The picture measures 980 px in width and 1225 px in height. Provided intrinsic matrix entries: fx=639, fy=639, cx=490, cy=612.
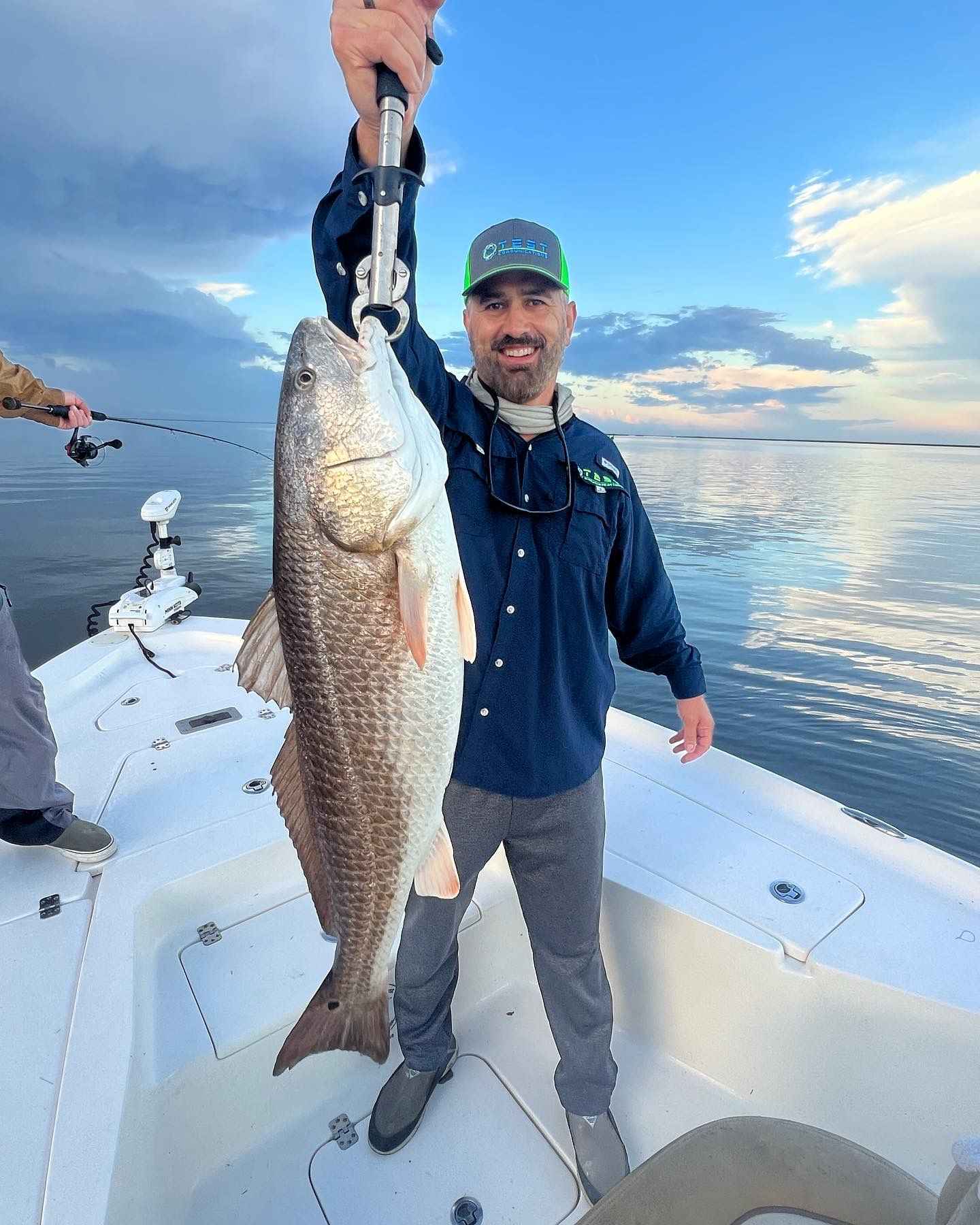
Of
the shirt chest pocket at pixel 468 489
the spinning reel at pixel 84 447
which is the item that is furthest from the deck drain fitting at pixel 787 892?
the spinning reel at pixel 84 447

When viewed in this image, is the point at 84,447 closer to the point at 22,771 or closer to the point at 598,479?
the point at 22,771

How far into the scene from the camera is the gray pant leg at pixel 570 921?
2064mm

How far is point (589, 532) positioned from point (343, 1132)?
2364mm

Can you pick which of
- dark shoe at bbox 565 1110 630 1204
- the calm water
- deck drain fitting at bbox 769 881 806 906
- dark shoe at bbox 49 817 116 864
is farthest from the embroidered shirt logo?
the calm water

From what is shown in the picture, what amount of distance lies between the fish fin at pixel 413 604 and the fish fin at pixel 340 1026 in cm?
100

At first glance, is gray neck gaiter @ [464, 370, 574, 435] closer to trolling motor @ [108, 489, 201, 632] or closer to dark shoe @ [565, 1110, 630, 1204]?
dark shoe @ [565, 1110, 630, 1204]

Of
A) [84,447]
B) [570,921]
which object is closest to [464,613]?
[570,921]

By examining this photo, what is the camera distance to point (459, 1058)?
8.85ft

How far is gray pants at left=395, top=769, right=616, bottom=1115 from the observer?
2047 mm

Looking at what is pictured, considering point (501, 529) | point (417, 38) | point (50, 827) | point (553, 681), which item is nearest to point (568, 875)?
point (553, 681)

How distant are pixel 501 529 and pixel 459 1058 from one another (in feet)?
7.43

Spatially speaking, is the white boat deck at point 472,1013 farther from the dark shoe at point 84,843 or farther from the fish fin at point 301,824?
the fish fin at point 301,824

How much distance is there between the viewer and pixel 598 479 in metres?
2.04

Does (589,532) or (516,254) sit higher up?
(516,254)
